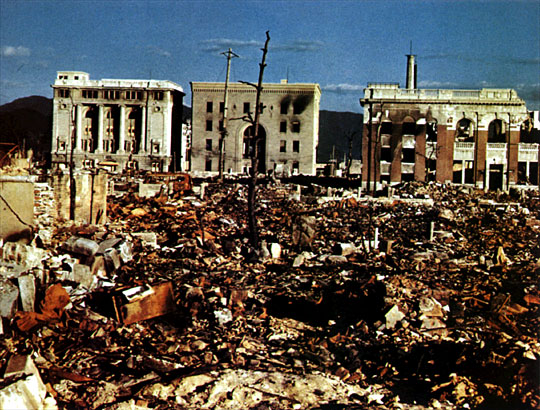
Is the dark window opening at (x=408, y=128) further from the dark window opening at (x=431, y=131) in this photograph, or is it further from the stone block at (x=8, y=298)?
the stone block at (x=8, y=298)

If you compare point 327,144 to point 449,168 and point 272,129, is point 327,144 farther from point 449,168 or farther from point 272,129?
point 449,168

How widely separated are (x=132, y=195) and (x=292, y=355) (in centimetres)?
1229

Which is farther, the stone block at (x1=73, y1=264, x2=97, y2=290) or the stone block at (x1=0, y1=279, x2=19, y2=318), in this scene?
the stone block at (x1=73, y1=264, x2=97, y2=290)

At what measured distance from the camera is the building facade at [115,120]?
52812 mm

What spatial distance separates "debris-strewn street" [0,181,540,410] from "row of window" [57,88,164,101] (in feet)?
131

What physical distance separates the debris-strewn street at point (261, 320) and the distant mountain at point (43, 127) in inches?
1172

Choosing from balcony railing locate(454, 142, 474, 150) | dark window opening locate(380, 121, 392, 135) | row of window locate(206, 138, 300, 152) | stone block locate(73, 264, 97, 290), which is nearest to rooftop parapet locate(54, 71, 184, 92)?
row of window locate(206, 138, 300, 152)

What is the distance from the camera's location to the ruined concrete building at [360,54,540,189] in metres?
42.5

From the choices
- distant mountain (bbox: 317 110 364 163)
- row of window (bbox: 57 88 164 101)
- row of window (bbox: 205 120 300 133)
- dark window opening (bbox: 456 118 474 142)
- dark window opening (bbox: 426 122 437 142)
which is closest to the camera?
dark window opening (bbox: 426 122 437 142)

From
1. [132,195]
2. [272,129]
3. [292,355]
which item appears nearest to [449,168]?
[272,129]

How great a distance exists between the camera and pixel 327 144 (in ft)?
327

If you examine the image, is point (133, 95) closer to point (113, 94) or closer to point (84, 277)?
point (113, 94)

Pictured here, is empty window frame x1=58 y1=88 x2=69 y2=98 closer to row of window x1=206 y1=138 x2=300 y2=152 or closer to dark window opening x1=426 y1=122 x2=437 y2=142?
row of window x1=206 y1=138 x2=300 y2=152

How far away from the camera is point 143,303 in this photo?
8578 millimetres
